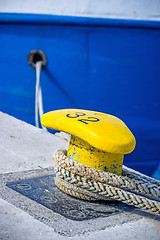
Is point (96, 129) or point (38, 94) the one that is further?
point (38, 94)

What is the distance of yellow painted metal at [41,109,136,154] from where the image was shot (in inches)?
53.9

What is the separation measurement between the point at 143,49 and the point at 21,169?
2.95 m

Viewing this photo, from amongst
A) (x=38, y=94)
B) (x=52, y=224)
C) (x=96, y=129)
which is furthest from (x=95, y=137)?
(x=38, y=94)

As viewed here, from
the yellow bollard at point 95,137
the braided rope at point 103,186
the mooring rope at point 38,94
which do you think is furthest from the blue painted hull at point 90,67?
the braided rope at point 103,186

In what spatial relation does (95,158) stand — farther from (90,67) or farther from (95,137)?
(90,67)

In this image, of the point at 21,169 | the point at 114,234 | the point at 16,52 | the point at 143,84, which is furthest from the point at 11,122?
the point at 143,84

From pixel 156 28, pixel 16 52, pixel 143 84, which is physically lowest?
pixel 143 84

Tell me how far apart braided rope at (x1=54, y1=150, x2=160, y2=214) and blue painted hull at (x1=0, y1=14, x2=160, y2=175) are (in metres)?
2.83

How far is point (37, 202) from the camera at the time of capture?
1.36 meters

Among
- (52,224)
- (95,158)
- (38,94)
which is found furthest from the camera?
(38,94)

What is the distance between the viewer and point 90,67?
13.8ft

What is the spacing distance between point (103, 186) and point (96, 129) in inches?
9.7

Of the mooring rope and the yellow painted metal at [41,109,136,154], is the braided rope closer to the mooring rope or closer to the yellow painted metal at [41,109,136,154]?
the yellow painted metal at [41,109,136,154]

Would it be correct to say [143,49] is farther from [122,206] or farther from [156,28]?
[122,206]
